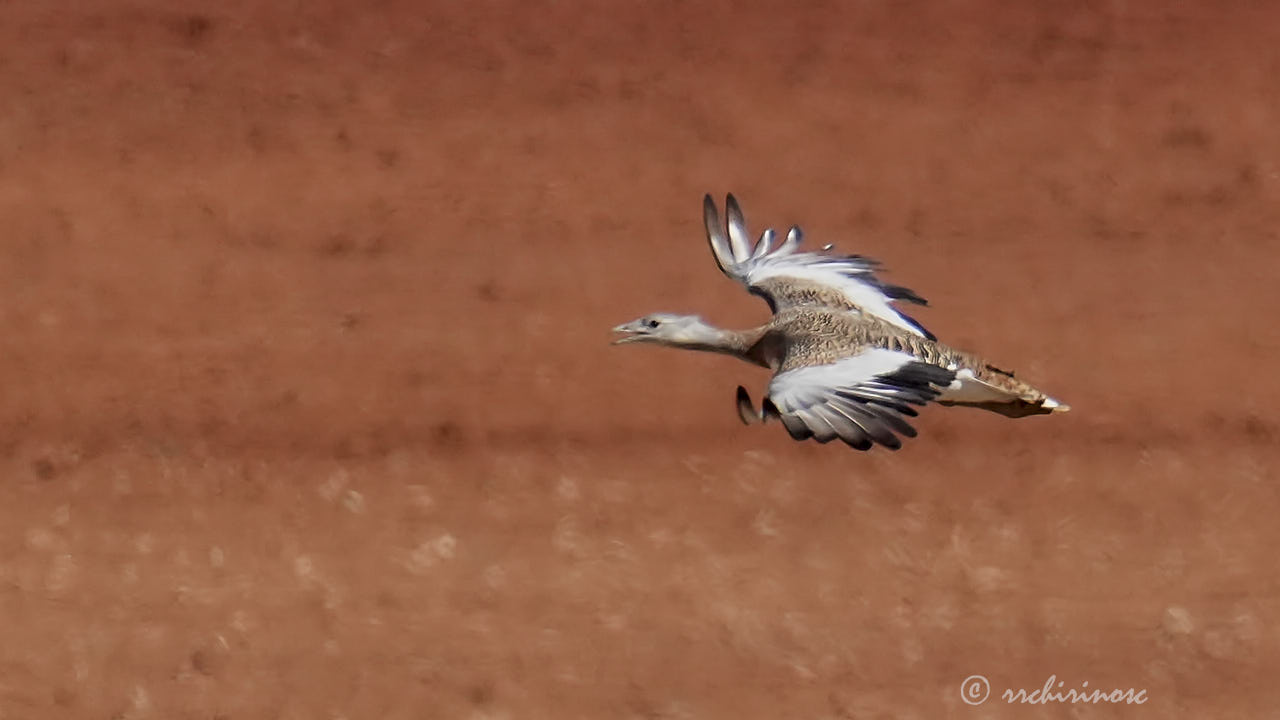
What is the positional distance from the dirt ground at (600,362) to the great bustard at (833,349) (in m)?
1.43

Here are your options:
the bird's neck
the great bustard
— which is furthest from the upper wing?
the bird's neck

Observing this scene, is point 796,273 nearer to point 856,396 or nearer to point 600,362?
point 856,396

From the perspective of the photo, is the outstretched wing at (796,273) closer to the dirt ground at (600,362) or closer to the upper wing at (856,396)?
the upper wing at (856,396)

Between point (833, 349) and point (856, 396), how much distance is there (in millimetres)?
487

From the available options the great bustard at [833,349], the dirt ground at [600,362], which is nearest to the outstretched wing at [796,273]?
the great bustard at [833,349]

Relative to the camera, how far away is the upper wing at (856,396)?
21.2 ft

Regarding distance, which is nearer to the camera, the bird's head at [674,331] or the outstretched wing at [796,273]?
the bird's head at [674,331]

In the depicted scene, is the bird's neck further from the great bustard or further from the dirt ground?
the dirt ground

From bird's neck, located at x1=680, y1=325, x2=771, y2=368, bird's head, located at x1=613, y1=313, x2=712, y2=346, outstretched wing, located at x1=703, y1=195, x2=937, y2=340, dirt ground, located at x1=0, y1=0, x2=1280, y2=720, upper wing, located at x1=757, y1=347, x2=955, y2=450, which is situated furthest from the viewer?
dirt ground, located at x1=0, y1=0, x2=1280, y2=720

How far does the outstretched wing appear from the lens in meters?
8.08

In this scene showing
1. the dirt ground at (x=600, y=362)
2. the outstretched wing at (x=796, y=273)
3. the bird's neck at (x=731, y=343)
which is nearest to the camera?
the bird's neck at (x=731, y=343)

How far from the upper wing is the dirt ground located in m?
2.50

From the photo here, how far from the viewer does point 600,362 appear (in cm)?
1016

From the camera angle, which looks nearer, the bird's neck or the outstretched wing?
the bird's neck
